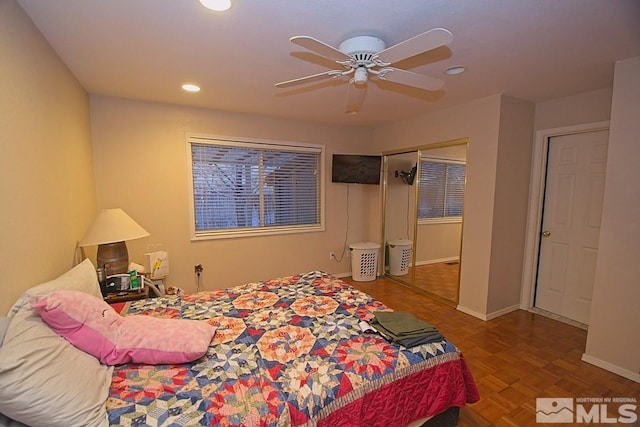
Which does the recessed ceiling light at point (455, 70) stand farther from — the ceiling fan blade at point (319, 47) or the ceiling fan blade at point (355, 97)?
the ceiling fan blade at point (319, 47)

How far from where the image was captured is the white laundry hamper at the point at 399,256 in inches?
167

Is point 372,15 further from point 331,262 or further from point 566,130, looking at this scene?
point 331,262

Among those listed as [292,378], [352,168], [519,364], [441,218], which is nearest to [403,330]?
[292,378]

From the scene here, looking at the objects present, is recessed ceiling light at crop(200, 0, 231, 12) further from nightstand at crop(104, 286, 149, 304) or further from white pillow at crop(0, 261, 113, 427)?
nightstand at crop(104, 286, 149, 304)

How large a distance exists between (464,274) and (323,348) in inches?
98.3

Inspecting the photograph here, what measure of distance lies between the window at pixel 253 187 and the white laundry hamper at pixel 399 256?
121cm

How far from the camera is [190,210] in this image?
3480 mm

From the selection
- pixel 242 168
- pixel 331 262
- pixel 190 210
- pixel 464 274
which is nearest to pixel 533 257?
pixel 464 274

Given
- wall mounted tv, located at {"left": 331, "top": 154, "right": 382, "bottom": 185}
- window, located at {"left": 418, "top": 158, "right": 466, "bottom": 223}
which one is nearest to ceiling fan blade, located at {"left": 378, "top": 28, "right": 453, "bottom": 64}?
window, located at {"left": 418, "top": 158, "right": 466, "bottom": 223}

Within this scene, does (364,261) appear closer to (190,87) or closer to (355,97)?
(355,97)

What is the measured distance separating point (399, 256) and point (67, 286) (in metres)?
3.91

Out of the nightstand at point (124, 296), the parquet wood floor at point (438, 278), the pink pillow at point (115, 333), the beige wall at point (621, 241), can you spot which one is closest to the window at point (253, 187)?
the nightstand at point (124, 296)

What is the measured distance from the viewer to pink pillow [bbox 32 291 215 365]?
125 centimetres

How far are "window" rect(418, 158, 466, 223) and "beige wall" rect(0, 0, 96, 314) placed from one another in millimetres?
3773
